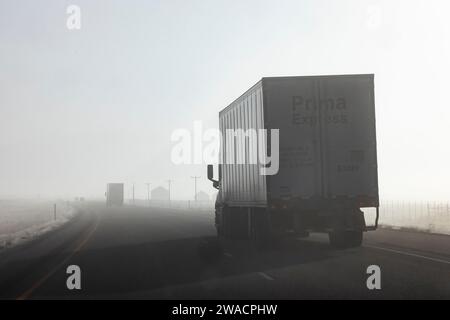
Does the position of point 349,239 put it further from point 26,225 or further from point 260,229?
point 26,225

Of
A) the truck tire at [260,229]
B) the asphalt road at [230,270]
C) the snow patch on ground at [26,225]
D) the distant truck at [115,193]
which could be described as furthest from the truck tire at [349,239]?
the distant truck at [115,193]

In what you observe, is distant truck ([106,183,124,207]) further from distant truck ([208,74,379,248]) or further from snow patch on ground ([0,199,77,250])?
distant truck ([208,74,379,248])

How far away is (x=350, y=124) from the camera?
18.4 meters

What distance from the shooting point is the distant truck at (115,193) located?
366 ft

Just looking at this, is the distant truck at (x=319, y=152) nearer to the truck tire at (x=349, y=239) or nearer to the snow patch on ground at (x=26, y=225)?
the truck tire at (x=349, y=239)

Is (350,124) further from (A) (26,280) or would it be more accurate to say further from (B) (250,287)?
(A) (26,280)

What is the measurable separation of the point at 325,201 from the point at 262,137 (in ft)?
8.53

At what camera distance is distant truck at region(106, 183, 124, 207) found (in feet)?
366

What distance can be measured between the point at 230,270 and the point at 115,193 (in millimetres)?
99290

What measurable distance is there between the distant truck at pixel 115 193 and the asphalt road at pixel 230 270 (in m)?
89.5

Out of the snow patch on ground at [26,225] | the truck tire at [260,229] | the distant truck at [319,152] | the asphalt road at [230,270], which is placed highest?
the distant truck at [319,152]

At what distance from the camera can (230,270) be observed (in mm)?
14648

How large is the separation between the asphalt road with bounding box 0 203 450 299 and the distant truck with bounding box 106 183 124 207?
294ft
